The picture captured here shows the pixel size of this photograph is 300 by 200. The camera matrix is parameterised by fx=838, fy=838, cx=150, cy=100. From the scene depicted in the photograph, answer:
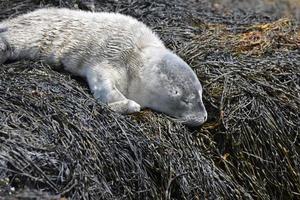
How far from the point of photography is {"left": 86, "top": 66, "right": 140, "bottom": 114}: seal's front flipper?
4367mm

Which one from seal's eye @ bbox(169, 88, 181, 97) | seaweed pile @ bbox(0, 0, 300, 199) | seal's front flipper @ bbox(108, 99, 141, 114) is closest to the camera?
seaweed pile @ bbox(0, 0, 300, 199)

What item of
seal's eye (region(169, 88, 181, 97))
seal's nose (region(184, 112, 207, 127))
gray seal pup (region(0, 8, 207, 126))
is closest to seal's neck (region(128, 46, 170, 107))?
gray seal pup (region(0, 8, 207, 126))

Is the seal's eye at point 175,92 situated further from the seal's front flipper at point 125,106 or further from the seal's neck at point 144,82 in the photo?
the seal's front flipper at point 125,106

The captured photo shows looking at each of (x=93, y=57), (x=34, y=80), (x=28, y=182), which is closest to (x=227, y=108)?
(x=93, y=57)

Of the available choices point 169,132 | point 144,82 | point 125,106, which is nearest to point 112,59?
point 144,82

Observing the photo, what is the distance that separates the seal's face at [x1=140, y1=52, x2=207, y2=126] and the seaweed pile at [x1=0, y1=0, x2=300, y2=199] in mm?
76

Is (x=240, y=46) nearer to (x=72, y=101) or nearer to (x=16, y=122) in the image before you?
(x=72, y=101)

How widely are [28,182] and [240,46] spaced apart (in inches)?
101

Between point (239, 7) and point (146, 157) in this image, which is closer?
point (146, 157)

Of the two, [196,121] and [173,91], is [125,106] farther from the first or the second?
[196,121]

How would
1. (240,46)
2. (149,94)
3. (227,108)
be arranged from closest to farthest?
(149,94)
(227,108)
(240,46)

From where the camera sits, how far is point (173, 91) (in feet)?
Result: 14.8

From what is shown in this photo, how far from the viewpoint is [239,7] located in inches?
292

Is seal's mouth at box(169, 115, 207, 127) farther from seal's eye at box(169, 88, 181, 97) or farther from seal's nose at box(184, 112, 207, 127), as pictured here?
seal's eye at box(169, 88, 181, 97)
